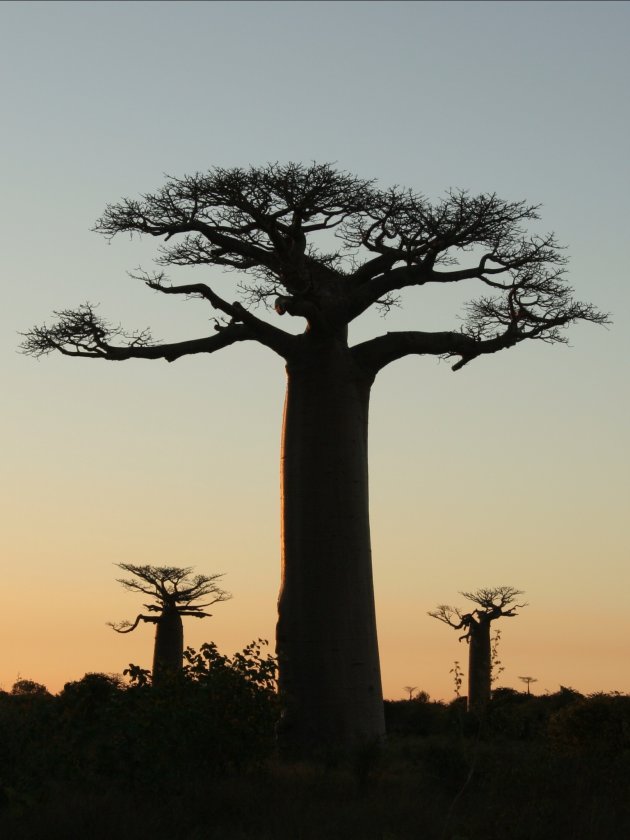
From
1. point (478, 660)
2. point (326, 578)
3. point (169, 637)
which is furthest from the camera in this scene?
point (478, 660)

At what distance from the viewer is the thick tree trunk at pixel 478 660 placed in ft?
80.2

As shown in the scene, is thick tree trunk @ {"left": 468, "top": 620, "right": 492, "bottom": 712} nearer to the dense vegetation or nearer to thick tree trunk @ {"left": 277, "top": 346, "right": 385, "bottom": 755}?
thick tree trunk @ {"left": 277, "top": 346, "right": 385, "bottom": 755}

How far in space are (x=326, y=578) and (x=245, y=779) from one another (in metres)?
3.17

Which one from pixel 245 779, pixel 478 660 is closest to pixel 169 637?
pixel 478 660

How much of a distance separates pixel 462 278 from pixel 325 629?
4535mm

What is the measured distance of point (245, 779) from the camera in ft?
37.1

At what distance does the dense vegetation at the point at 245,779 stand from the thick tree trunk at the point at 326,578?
0.61 m

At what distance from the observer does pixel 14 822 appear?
952 cm

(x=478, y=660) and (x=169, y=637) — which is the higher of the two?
(x=169, y=637)

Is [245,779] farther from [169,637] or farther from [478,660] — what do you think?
[478,660]

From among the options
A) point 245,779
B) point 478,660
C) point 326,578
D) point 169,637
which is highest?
point 169,637

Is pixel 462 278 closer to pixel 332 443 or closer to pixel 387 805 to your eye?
pixel 332 443

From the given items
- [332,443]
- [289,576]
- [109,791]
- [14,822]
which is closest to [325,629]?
[289,576]

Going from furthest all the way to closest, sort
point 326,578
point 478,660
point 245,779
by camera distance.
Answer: point 478,660, point 326,578, point 245,779
